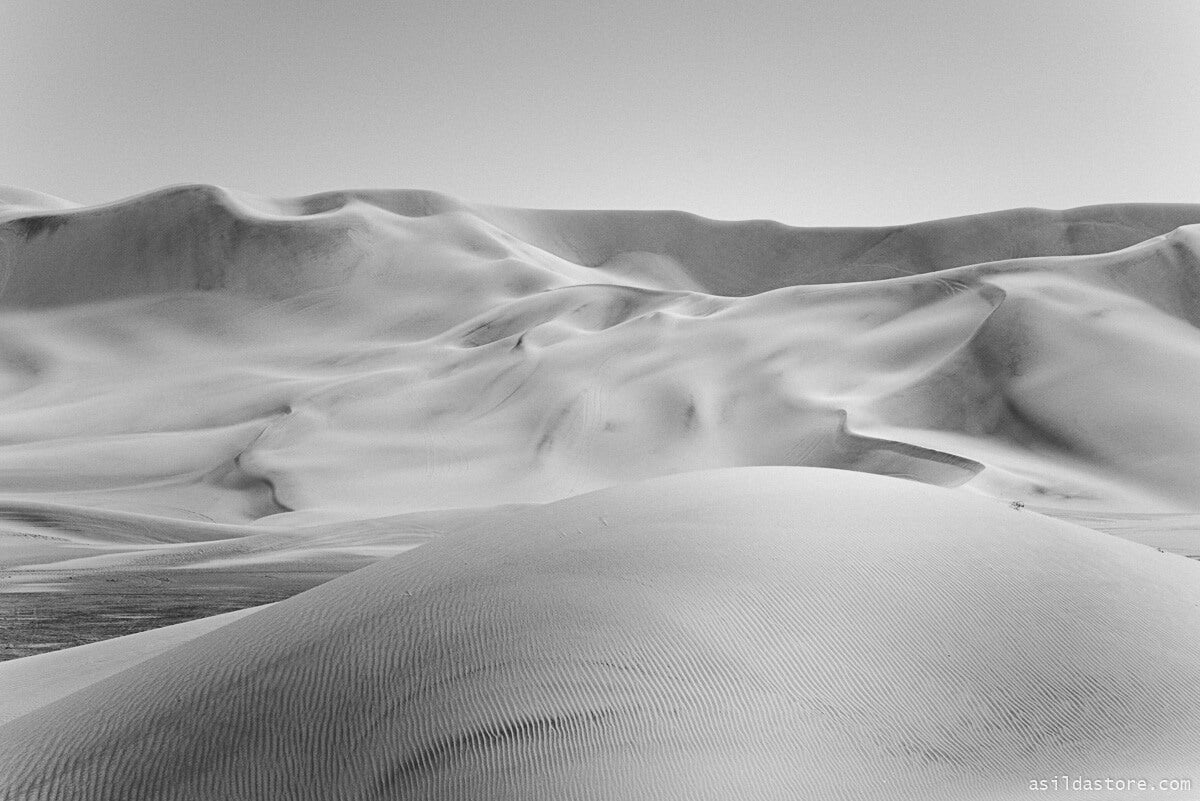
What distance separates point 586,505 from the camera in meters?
3.53

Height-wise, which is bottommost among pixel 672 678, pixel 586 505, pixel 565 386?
pixel 565 386

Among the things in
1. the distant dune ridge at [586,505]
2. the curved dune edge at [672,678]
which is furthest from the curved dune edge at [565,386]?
the curved dune edge at [672,678]

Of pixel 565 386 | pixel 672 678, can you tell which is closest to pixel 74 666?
pixel 672 678

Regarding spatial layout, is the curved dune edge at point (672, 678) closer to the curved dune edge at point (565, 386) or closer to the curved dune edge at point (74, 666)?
the curved dune edge at point (74, 666)

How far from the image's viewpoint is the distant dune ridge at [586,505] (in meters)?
2.51

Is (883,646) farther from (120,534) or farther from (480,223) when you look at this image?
(480,223)

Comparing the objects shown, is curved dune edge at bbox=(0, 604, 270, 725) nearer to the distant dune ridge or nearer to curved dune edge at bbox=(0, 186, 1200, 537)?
the distant dune ridge

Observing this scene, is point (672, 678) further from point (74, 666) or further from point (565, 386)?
point (565, 386)

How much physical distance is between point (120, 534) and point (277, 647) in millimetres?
7532

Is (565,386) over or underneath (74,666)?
underneath

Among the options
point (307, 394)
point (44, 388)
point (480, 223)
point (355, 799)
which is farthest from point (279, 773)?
point (480, 223)

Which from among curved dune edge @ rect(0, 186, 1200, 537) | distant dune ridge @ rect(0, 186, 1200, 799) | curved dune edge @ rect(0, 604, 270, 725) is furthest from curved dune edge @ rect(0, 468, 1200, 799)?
curved dune edge @ rect(0, 186, 1200, 537)

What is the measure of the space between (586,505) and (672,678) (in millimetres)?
1046

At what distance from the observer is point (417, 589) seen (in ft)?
9.75
